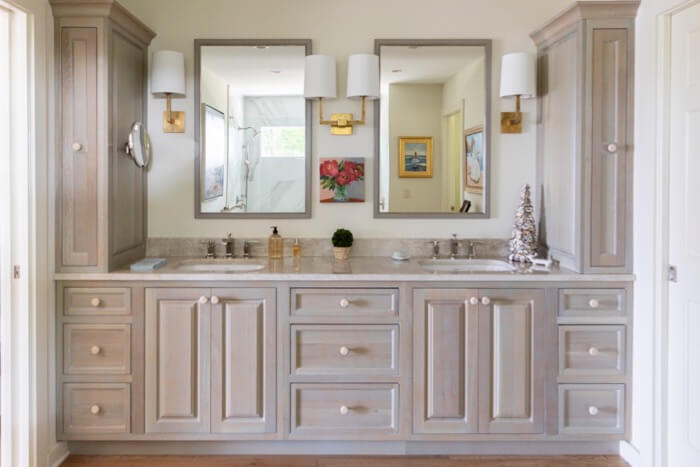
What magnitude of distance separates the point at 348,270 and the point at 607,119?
141 cm

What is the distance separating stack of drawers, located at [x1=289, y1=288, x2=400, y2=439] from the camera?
2.65 meters

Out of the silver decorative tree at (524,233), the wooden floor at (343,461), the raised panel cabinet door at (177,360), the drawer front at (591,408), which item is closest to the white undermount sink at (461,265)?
the silver decorative tree at (524,233)

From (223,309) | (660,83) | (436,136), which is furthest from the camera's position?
(436,136)

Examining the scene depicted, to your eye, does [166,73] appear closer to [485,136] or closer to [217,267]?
[217,267]

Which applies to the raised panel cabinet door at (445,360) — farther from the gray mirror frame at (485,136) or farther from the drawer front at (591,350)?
the gray mirror frame at (485,136)

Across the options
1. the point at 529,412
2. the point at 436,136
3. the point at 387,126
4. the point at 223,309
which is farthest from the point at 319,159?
the point at 529,412

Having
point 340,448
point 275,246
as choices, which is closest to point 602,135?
point 275,246

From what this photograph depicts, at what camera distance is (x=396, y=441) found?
2.74m

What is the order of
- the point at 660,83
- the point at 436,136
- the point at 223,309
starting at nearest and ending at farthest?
the point at 660,83 → the point at 223,309 → the point at 436,136

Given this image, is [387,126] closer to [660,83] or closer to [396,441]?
[660,83]

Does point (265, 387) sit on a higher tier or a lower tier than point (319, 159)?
lower

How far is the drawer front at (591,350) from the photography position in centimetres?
267

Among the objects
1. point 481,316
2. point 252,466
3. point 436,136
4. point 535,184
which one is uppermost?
point 436,136

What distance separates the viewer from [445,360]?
2.67 metres
